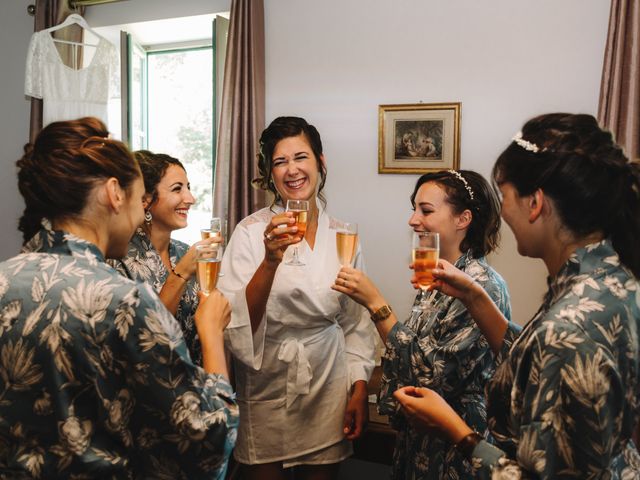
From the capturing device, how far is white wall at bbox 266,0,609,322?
2.94 m

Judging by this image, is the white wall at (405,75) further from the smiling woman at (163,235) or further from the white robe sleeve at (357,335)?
the smiling woman at (163,235)

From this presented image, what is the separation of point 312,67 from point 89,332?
2.81m

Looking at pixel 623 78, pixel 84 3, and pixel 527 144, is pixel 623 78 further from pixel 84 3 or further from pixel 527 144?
pixel 84 3

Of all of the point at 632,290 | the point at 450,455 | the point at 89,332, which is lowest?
the point at 450,455

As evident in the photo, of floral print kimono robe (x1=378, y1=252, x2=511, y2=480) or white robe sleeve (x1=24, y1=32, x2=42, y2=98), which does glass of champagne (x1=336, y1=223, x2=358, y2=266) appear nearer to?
floral print kimono robe (x1=378, y1=252, x2=511, y2=480)

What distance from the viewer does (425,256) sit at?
5.34ft

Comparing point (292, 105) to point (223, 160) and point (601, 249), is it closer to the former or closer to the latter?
point (223, 160)

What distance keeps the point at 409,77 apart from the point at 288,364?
2.00 m

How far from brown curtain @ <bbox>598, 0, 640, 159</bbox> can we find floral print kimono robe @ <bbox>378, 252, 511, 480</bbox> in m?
1.46

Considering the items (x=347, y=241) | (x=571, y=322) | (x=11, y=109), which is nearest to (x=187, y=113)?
(x=11, y=109)

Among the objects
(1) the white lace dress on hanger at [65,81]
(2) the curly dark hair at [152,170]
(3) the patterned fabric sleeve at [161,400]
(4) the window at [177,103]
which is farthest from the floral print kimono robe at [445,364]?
(1) the white lace dress on hanger at [65,81]

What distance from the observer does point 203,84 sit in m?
4.39

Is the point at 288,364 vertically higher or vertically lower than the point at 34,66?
lower

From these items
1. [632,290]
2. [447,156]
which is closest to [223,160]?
[447,156]
